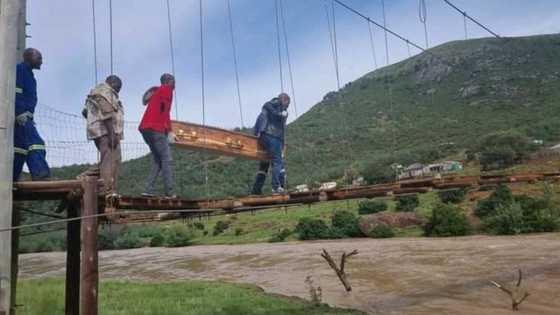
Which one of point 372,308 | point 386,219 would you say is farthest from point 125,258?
point 372,308

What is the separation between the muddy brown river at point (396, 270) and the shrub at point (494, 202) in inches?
108

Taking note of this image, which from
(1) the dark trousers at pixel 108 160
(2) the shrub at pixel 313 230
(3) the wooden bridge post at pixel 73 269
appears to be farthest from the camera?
(2) the shrub at pixel 313 230

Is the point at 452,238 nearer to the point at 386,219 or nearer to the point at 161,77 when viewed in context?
the point at 386,219

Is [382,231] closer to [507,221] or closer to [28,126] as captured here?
[507,221]

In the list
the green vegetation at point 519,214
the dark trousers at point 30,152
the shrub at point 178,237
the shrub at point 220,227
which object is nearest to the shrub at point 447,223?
the green vegetation at point 519,214

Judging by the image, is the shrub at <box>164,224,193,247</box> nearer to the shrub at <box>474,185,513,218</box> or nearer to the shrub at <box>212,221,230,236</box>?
the shrub at <box>212,221,230,236</box>

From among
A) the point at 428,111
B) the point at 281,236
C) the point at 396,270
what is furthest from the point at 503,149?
the point at 428,111

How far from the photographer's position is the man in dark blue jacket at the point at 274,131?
33.1ft

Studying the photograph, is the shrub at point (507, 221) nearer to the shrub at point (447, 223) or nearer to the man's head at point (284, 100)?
the shrub at point (447, 223)

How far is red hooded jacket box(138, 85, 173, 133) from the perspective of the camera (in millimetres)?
8180

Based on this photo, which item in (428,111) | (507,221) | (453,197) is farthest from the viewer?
(428,111)

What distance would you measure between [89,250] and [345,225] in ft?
83.2

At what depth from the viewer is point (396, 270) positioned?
1891 cm

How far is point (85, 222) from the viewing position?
21.9ft
